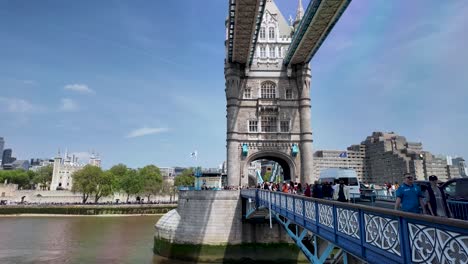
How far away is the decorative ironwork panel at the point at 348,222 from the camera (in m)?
7.02

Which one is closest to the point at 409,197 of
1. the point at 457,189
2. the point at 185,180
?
the point at 457,189

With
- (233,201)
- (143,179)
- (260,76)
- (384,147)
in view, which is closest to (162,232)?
(233,201)

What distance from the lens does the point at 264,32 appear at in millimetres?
37562

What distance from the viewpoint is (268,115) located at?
115 feet

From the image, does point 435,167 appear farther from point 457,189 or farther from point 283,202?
point 457,189

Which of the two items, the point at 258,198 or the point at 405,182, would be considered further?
the point at 258,198

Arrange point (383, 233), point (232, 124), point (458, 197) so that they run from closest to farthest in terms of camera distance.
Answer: point (383, 233) < point (458, 197) < point (232, 124)

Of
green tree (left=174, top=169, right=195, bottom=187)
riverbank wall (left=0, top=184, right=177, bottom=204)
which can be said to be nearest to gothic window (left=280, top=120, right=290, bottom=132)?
riverbank wall (left=0, top=184, right=177, bottom=204)

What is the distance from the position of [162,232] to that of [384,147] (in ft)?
450

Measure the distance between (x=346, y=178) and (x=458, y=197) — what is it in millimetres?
11474

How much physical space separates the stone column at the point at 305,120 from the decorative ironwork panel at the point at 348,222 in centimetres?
2643

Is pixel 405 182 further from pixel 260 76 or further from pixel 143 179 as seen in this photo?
pixel 143 179

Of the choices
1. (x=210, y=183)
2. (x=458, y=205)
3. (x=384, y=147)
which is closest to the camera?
(x=458, y=205)

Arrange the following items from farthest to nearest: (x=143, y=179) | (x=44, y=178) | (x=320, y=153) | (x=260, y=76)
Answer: (x=320, y=153)
(x=44, y=178)
(x=143, y=179)
(x=260, y=76)
